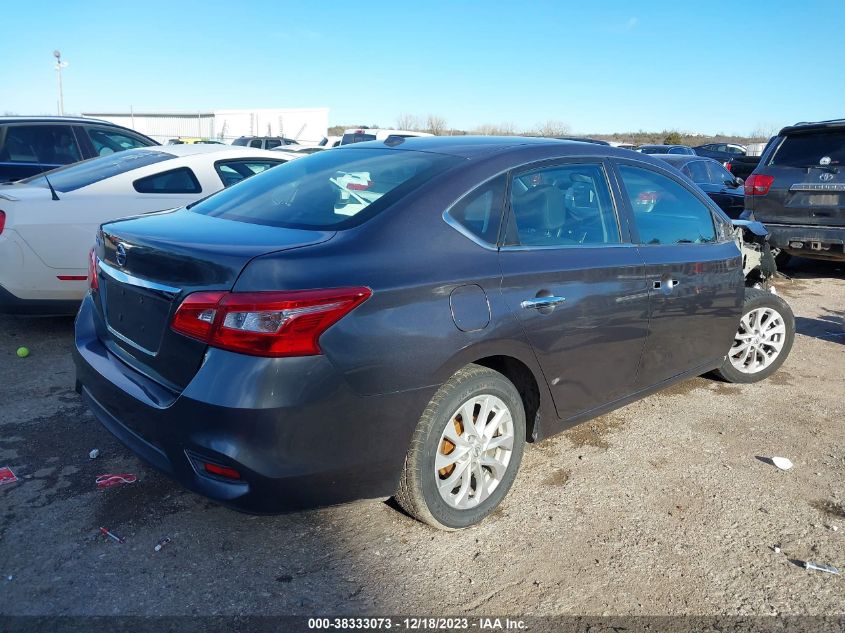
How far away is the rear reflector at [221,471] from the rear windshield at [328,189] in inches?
39.2

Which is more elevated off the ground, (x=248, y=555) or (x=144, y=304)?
(x=144, y=304)

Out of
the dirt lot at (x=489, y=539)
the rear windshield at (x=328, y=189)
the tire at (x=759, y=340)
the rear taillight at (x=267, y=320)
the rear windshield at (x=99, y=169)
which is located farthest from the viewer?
the rear windshield at (x=99, y=169)

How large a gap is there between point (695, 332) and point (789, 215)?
5.03 meters

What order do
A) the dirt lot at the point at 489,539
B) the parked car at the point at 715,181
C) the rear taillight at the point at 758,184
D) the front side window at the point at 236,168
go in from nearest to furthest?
the dirt lot at the point at 489,539 → the front side window at the point at 236,168 → the rear taillight at the point at 758,184 → the parked car at the point at 715,181

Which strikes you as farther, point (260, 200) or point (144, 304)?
point (260, 200)

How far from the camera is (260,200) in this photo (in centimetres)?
333

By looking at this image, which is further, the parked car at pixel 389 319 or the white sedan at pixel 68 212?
the white sedan at pixel 68 212

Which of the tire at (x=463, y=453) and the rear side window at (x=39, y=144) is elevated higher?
the rear side window at (x=39, y=144)

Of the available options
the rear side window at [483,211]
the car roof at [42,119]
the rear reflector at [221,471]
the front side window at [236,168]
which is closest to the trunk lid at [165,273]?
the rear reflector at [221,471]

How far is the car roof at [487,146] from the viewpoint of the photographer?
11.0 ft

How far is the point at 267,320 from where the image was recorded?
2352 mm

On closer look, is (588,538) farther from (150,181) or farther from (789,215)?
(789,215)

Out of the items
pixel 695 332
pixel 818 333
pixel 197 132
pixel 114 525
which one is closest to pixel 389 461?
pixel 114 525

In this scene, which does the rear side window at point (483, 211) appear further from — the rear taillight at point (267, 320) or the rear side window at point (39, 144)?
the rear side window at point (39, 144)
